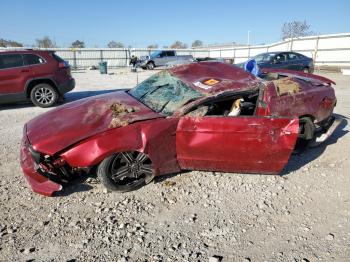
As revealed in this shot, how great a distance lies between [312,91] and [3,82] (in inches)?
300

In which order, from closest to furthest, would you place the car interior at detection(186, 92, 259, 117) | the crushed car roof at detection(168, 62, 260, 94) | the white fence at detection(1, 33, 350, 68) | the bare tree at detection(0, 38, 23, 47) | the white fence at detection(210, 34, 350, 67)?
1. the car interior at detection(186, 92, 259, 117)
2. the crushed car roof at detection(168, 62, 260, 94)
3. the white fence at detection(210, 34, 350, 67)
4. the white fence at detection(1, 33, 350, 68)
5. the bare tree at detection(0, 38, 23, 47)

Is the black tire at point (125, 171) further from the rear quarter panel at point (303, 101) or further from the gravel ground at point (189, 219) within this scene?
the rear quarter panel at point (303, 101)

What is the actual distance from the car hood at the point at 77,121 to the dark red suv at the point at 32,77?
197 inches

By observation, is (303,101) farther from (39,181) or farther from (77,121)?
(39,181)

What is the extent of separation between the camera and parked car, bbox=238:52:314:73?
52.2ft

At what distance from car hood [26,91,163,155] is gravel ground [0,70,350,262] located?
0.69 meters

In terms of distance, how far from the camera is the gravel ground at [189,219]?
9.35 feet

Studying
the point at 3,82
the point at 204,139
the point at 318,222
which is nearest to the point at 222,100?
the point at 204,139

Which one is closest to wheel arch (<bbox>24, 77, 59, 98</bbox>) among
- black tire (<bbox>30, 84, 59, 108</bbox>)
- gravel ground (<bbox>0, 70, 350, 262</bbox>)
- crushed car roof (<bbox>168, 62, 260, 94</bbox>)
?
black tire (<bbox>30, 84, 59, 108</bbox>)

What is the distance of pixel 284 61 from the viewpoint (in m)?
16.3

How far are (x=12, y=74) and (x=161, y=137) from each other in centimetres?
661

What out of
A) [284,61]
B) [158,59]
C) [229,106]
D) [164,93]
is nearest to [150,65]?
[158,59]

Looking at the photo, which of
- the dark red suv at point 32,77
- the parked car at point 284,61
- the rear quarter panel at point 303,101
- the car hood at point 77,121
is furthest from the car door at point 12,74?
the parked car at point 284,61

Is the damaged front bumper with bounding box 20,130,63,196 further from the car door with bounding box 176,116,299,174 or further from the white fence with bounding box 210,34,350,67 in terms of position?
the white fence with bounding box 210,34,350,67
